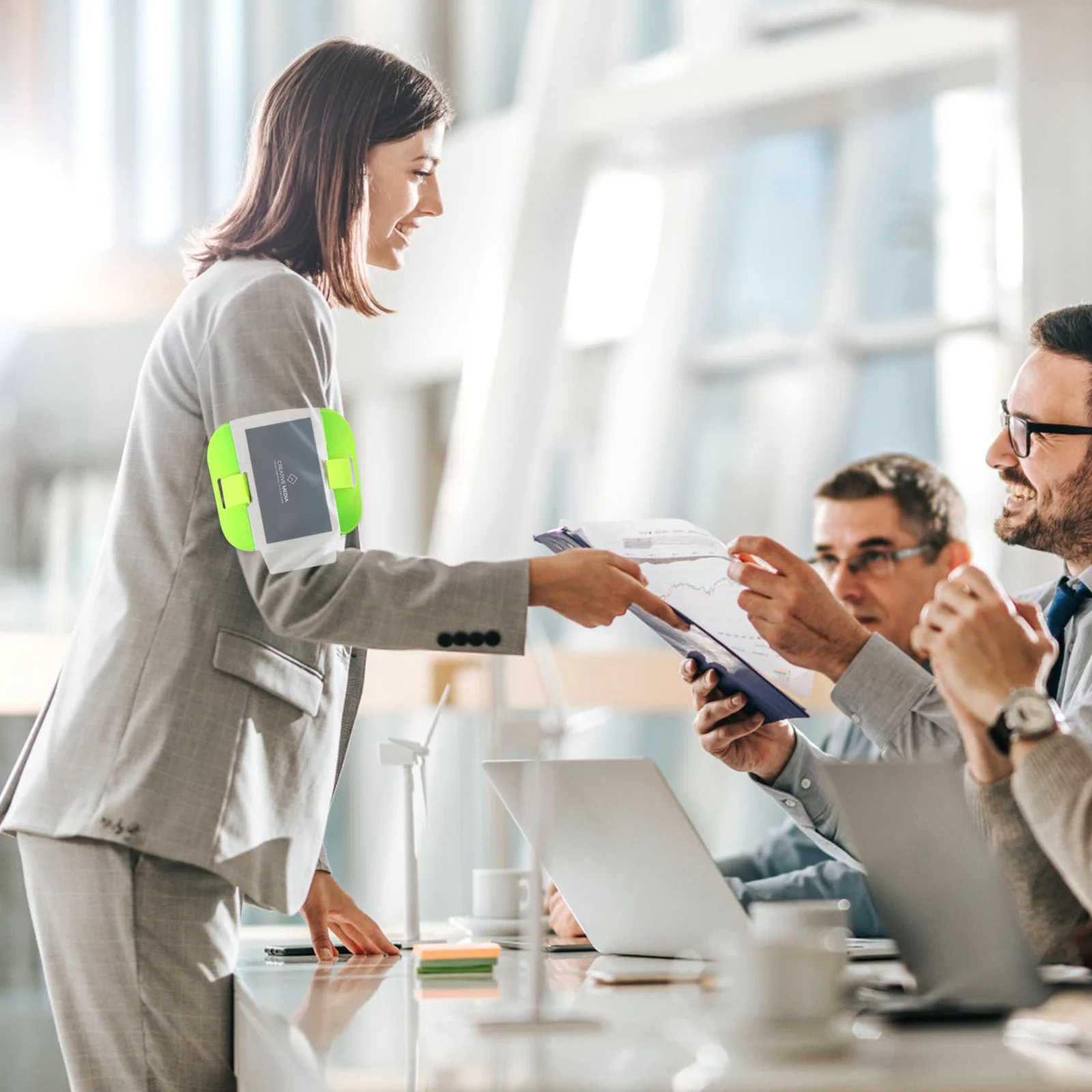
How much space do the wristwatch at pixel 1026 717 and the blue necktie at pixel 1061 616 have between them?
1.58ft

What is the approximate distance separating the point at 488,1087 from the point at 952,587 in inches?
30.9

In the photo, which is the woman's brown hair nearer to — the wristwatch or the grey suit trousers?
the grey suit trousers

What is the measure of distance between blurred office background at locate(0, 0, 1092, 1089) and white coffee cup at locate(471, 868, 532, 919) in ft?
10.1

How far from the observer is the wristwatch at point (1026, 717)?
4.47 ft

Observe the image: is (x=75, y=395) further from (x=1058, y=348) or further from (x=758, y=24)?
(x=1058, y=348)

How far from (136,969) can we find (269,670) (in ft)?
1.05

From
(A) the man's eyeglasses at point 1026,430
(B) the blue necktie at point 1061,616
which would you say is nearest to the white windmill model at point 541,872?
(B) the blue necktie at point 1061,616

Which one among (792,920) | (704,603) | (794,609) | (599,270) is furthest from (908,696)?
(599,270)

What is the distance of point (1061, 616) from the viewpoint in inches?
73.9

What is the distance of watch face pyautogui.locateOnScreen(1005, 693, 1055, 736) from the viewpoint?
1.36 m

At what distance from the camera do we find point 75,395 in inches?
235

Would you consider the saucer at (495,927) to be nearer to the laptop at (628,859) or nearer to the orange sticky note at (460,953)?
the laptop at (628,859)

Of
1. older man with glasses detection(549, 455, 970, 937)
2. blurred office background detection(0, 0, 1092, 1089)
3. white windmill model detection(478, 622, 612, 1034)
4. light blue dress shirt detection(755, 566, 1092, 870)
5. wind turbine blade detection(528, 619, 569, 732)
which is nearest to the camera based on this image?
white windmill model detection(478, 622, 612, 1034)

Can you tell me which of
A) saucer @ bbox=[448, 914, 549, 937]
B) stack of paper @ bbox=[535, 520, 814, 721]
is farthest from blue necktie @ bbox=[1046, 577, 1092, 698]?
saucer @ bbox=[448, 914, 549, 937]
